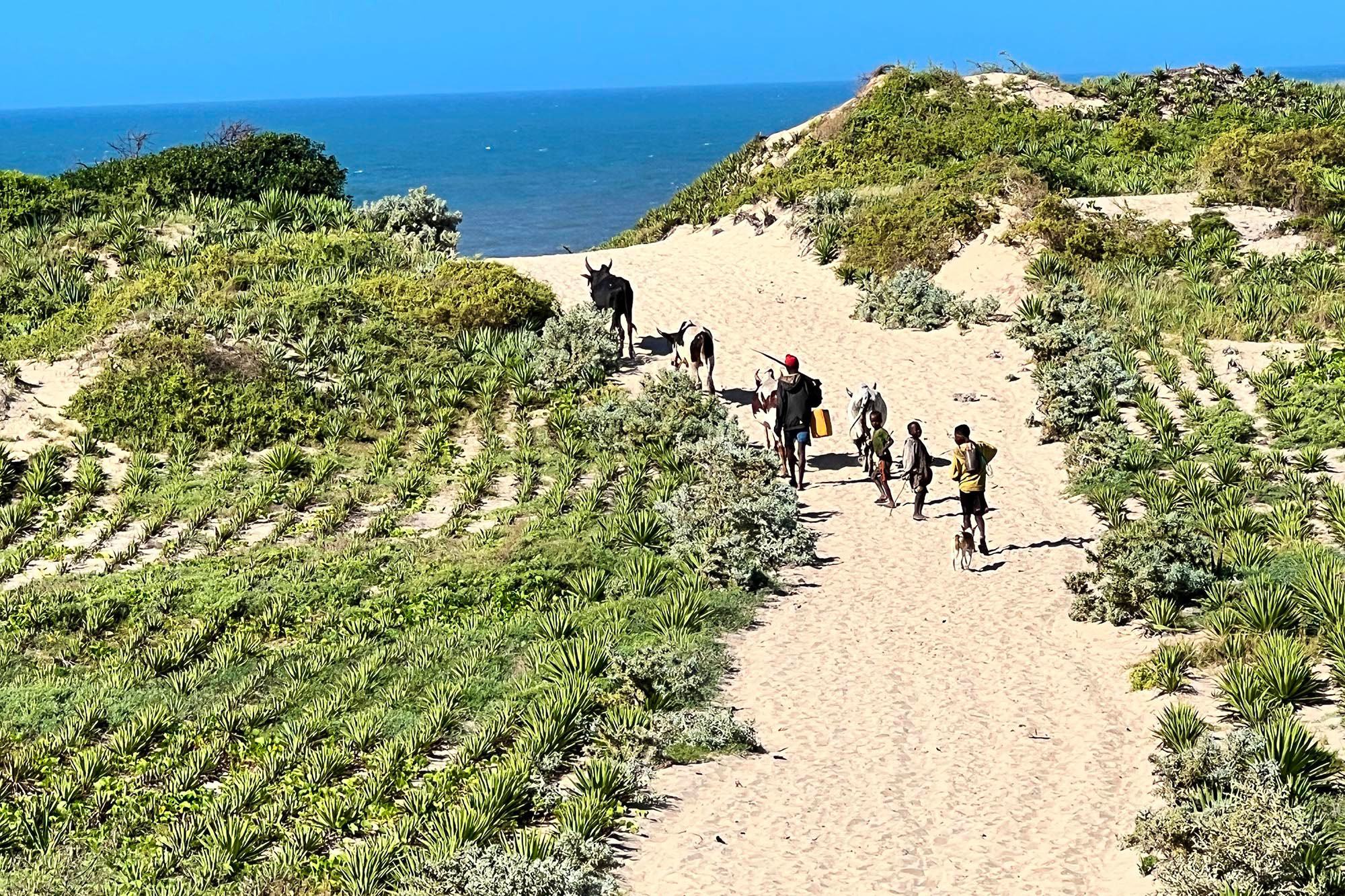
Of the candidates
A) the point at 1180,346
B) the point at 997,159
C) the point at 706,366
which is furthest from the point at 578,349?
the point at 997,159

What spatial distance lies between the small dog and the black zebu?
8.98 m

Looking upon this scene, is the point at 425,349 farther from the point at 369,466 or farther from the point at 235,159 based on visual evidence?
the point at 235,159

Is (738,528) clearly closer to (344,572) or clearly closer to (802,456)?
(802,456)

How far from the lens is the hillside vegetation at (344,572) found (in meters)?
9.53

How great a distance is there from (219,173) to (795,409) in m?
19.2

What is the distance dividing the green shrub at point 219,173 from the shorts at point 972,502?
2122 cm

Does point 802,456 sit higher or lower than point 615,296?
lower

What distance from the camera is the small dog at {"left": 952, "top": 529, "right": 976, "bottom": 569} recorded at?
1455 centimetres

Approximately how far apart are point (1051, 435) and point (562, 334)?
8051mm

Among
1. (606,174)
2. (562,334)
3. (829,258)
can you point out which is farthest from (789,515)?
(606,174)

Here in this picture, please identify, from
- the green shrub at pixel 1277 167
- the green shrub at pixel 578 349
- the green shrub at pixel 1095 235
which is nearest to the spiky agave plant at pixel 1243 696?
the green shrub at pixel 578 349

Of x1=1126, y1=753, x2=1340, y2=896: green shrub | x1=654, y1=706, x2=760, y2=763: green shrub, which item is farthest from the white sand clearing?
x1=1126, y1=753, x2=1340, y2=896: green shrub

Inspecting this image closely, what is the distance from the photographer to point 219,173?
30828 millimetres

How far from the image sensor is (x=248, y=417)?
1948 centimetres
